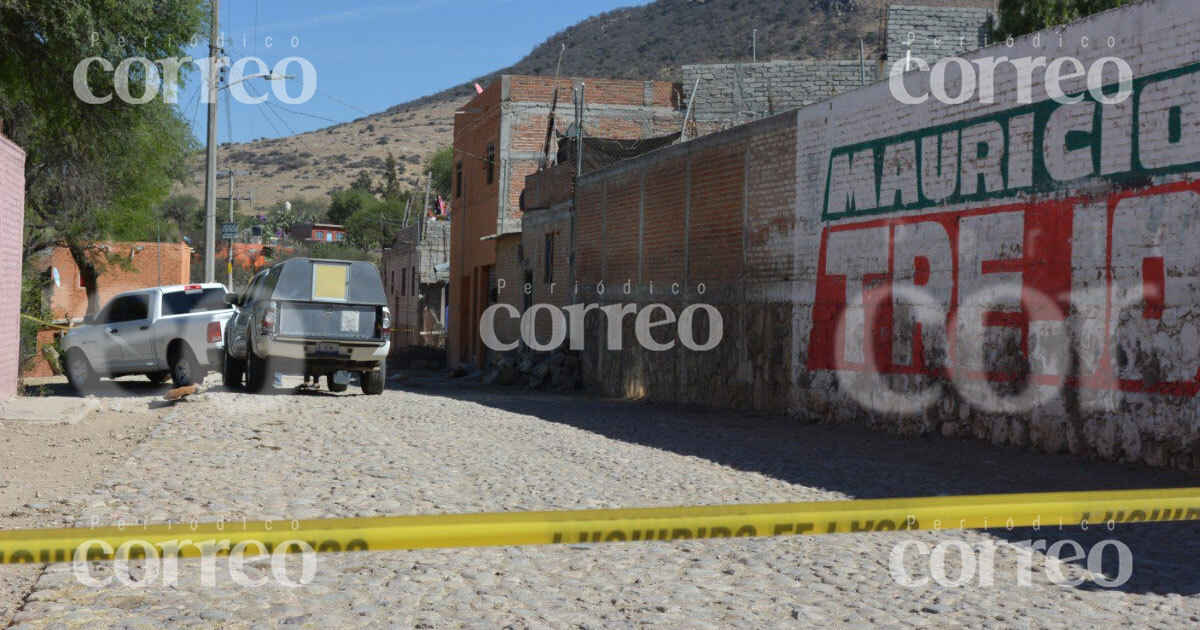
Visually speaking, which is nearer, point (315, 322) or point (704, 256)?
point (315, 322)

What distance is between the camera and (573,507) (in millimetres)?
8469

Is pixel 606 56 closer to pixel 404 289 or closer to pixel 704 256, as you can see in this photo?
pixel 404 289

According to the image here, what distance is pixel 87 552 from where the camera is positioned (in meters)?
3.32

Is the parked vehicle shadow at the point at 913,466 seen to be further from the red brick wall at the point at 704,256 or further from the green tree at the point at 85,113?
the green tree at the point at 85,113

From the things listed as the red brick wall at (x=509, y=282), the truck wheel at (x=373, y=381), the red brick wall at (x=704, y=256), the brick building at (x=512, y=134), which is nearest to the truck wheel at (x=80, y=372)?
the truck wheel at (x=373, y=381)

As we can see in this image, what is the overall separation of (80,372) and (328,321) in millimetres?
6401

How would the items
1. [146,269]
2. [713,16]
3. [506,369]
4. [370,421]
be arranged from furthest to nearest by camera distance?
[713,16], [146,269], [506,369], [370,421]

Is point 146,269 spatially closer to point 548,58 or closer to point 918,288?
point 918,288

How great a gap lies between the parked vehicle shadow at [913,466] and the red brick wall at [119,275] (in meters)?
28.0

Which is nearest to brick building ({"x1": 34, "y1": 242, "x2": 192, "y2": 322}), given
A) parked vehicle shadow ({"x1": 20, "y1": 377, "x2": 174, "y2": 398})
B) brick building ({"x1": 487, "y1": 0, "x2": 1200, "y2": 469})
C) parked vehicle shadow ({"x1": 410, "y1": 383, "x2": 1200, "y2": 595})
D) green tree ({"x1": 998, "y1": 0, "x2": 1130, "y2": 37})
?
parked vehicle shadow ({"x1": 20, "y1": 377, "x2": 174, "y2": 398})

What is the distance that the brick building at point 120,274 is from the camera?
131 ft

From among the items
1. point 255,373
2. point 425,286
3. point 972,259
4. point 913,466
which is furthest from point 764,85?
point 913,466

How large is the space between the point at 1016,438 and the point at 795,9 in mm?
81536

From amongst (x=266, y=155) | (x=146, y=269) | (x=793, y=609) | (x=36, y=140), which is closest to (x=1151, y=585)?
(x=793, y=609)
